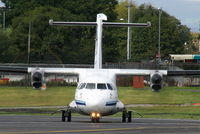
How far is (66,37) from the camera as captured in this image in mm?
90438

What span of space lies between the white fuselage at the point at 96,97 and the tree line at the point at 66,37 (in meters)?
39.4

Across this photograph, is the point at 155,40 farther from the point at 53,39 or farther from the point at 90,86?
the point at 90,86

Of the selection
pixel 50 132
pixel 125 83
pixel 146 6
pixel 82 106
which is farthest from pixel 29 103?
pixel 146 6

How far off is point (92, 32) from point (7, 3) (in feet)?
63.0

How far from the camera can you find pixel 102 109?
30.0m

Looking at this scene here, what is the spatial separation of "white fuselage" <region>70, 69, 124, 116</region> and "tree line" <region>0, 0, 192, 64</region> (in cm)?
3944

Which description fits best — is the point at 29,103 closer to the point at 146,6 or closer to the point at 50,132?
the point at 50,132

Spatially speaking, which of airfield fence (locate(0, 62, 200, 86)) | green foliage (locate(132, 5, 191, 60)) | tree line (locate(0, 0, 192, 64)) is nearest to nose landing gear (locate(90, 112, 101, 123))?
airfield fence (locate(0, 62, 200, 86))

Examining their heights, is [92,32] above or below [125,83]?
above

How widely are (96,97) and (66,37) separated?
60902 mm

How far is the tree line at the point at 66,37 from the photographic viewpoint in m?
84.6

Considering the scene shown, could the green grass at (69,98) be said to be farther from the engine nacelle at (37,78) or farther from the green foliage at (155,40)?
the green foliage at (155,40)

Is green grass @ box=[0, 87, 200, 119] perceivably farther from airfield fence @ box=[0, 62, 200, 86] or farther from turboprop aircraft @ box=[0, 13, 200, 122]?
turboprop aircraft @ box=[0, 13, 200, 122]

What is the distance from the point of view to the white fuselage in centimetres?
2987
